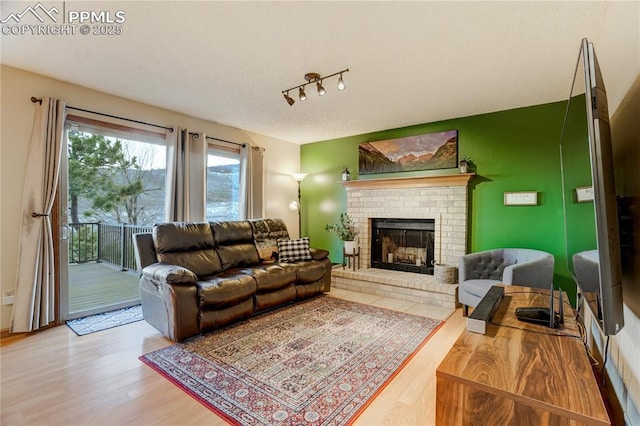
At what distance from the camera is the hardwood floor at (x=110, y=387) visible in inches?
68.2

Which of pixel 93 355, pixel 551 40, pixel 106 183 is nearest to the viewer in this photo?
pixel 551 40

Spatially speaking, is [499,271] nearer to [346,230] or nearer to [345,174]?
[346,230]

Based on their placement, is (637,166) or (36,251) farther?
(36,251)

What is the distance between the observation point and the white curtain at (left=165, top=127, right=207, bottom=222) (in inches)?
154

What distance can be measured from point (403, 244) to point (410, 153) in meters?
1.42

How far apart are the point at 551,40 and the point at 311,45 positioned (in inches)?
70.5

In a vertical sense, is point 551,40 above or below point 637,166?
above

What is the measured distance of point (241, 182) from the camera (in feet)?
15.9

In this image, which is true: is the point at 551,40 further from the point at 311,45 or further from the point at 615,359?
the point at 615,359

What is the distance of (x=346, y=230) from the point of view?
5020mm

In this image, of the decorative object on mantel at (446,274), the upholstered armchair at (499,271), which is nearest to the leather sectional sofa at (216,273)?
the decorative object on mantel at (446,274)

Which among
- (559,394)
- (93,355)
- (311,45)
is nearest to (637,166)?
(559,394)

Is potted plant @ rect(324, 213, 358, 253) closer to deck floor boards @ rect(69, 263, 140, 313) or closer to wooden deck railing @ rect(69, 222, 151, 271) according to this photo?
wooden deck railing @ rect(69, 222, 151, 271)

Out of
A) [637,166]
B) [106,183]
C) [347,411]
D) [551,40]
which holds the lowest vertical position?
[347,411]
